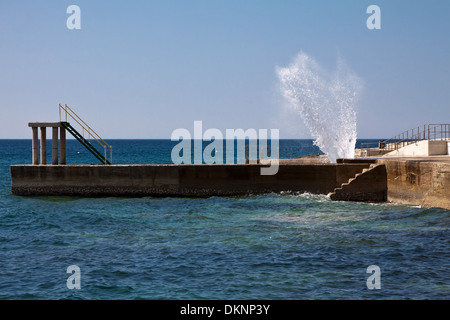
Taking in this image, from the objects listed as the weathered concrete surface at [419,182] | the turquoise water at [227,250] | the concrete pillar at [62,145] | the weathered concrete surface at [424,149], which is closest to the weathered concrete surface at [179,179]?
the concrete pillar at [62,145]

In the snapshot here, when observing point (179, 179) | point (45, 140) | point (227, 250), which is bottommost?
point (227, 250)

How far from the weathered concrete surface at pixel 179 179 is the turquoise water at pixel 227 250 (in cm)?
177

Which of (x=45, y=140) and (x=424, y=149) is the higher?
(x=45, y=140)

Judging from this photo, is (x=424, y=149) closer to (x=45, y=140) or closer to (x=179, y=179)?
(x=179, y=179)

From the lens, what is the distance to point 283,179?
25.5m

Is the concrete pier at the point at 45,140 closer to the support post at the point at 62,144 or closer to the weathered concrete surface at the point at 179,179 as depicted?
the support post at the point at 62,144

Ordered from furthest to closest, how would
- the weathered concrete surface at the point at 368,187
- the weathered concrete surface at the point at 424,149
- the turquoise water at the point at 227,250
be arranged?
the weathered concrete surface at the point at 424,149 → the weathered concrete surface at the point at 368,187 → the turquoise water at the point at 227,250

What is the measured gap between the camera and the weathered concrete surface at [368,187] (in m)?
23.6

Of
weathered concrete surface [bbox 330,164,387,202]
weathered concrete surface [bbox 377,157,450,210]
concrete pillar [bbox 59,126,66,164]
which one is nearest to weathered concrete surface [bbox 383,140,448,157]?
weathered concrete surface [bbox 377,157,450,210]

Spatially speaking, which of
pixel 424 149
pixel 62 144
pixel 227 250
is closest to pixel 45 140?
pixel 62 144

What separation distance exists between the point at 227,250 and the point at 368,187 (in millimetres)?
10233

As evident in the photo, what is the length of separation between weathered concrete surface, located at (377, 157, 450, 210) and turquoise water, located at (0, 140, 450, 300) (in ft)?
1.89

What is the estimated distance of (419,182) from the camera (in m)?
21.8
